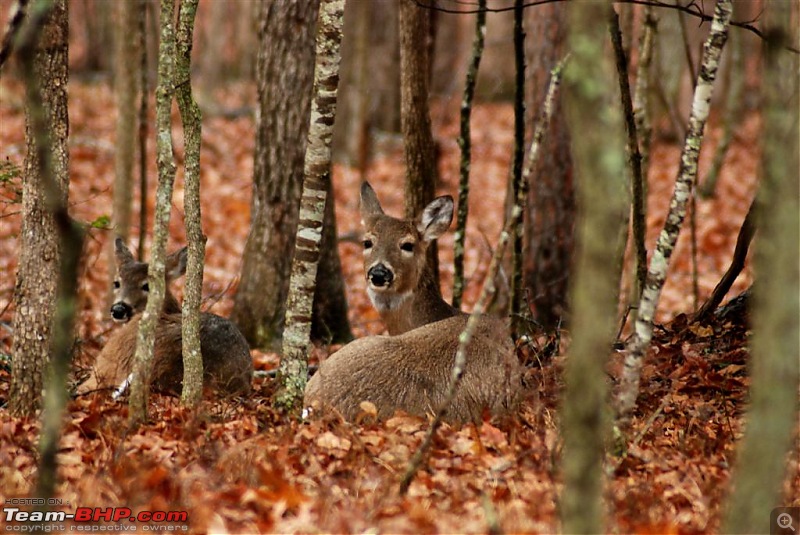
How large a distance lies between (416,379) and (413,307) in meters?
2.15

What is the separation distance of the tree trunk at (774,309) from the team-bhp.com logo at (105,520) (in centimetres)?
255

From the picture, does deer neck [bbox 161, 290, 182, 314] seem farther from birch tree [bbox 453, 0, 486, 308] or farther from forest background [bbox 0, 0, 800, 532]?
birch tree [bbox 453, 0, 486, 308]

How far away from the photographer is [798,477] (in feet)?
18.7

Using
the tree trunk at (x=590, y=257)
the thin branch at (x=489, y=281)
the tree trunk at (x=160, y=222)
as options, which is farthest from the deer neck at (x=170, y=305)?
the tree trunk at (x=590, y=257)

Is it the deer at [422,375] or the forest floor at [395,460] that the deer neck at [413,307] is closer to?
the forest floor at [395,460]

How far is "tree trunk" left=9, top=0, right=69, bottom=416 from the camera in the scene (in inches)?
249

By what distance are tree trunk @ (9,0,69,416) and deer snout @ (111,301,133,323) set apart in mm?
2249

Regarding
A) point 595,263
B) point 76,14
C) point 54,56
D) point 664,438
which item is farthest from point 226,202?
point 76,14

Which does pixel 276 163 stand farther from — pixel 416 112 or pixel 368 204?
pixel 416 112

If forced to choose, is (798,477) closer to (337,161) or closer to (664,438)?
(664,438)

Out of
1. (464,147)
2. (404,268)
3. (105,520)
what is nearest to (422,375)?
(404,268)

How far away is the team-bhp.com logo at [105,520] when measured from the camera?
14.8ft

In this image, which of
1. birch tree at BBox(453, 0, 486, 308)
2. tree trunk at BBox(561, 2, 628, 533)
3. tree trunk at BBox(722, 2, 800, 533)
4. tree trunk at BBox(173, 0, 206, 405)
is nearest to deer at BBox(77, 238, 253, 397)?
tree trunk at BBox(173, 0, 206, 405)

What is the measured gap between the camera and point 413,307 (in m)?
8.83
